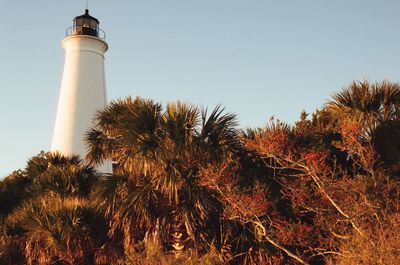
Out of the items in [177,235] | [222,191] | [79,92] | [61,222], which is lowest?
[177,235]

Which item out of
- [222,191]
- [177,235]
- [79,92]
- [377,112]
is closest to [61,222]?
[177,235]

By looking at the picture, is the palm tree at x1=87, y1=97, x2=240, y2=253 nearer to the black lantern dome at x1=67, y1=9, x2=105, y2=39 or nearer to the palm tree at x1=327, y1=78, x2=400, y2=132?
the palm tree at x1=327, y1=78, x2=400, y2=132

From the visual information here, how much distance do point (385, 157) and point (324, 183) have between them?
304 centimetres

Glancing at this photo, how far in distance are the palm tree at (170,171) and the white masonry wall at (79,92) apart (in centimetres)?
1163

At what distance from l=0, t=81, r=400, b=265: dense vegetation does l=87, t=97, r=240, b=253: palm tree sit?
2cm

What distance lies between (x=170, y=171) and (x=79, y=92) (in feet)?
48.5

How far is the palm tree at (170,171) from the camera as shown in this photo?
38.4 feet

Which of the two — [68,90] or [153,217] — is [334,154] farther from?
[68,90]

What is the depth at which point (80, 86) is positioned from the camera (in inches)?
997

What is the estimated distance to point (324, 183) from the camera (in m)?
10.6

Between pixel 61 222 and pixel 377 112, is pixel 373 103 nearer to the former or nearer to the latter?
pixel 377 112

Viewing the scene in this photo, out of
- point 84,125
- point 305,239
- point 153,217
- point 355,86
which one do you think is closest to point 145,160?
point 153,217

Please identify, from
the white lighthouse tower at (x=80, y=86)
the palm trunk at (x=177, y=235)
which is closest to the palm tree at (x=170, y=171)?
the palm trunk at (x=177, y=235)

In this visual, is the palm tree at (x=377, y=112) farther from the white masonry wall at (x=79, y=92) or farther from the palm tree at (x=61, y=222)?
the white masonry wall at (x=79, y=92)
